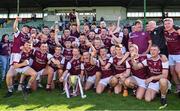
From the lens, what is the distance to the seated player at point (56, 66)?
9664mm

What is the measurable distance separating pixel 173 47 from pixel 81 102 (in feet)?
8.49

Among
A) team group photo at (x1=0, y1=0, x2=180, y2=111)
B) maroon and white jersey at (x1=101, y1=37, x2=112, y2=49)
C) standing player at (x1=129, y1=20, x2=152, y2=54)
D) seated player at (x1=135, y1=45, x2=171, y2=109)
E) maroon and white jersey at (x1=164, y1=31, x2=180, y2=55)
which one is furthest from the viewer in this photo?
maroon and white jersey at (x1=101, y1=37, x2=112, y2=49)

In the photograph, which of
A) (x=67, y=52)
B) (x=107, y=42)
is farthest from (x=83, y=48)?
(x=107, y=42)

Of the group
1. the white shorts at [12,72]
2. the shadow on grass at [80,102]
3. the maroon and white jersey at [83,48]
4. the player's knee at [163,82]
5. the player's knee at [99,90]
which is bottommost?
the shadow on grass at [80,102]

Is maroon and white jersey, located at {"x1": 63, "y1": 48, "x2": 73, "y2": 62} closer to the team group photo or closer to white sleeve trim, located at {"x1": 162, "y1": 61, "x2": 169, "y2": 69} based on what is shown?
the team group photo

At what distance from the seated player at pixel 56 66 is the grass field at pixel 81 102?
1.95 feet

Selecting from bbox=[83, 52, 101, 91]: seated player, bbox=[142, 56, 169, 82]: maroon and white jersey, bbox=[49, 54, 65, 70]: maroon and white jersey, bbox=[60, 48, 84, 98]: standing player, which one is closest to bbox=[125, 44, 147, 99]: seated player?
bbox=[142, 56, 169, 82]: maroon and white jersey

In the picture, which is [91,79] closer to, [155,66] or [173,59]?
[155,66]

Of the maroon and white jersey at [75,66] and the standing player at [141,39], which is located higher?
the standing player at [141,39]

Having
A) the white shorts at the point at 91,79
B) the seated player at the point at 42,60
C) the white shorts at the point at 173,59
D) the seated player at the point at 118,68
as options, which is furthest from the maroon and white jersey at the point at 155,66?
the seated player at the point at 42,60

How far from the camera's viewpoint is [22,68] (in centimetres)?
946

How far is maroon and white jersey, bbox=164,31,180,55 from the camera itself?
841 cm

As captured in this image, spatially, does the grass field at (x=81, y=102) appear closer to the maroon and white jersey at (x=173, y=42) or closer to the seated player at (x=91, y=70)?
the seated player at (x=91, y=70)

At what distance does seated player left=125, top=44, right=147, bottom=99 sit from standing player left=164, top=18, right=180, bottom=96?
676 millimetres
